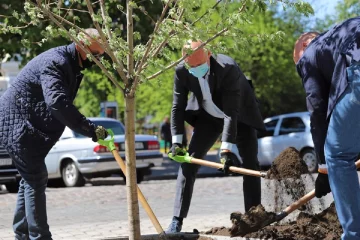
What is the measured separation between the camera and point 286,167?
6383mm

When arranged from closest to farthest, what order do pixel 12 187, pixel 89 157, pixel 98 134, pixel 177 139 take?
pixel 98 134
pixel 177 139
pixel 12 187
pixel 89 157

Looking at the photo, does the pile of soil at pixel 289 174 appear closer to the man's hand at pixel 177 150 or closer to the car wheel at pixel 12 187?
the man's hand at pixel 177 150

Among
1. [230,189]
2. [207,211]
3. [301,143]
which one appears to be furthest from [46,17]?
[301,143]

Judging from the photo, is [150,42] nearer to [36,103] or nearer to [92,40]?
[92,40]

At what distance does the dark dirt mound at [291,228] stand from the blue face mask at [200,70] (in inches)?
49.4

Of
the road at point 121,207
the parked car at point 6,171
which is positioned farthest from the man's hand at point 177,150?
the parked car at point 6,171

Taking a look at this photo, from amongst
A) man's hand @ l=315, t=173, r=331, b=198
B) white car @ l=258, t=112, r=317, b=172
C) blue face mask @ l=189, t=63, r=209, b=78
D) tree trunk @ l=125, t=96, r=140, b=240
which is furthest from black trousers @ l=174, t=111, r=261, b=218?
white car @ l=258, t=112, r=317, b=172

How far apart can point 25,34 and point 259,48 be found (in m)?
21.7

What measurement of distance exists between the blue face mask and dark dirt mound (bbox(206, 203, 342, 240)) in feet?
4.12

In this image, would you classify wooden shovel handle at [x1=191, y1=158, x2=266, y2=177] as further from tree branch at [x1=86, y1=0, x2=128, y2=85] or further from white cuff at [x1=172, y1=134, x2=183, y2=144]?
tree branch at [x1=86, y1=0, x2=128, y2=85]

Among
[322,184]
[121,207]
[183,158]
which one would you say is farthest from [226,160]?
[121,207]

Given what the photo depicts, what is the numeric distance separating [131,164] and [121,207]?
17.4 feet

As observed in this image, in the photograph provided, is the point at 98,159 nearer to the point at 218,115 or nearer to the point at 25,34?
the point at 25,34

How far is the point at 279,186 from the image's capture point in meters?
6.54
